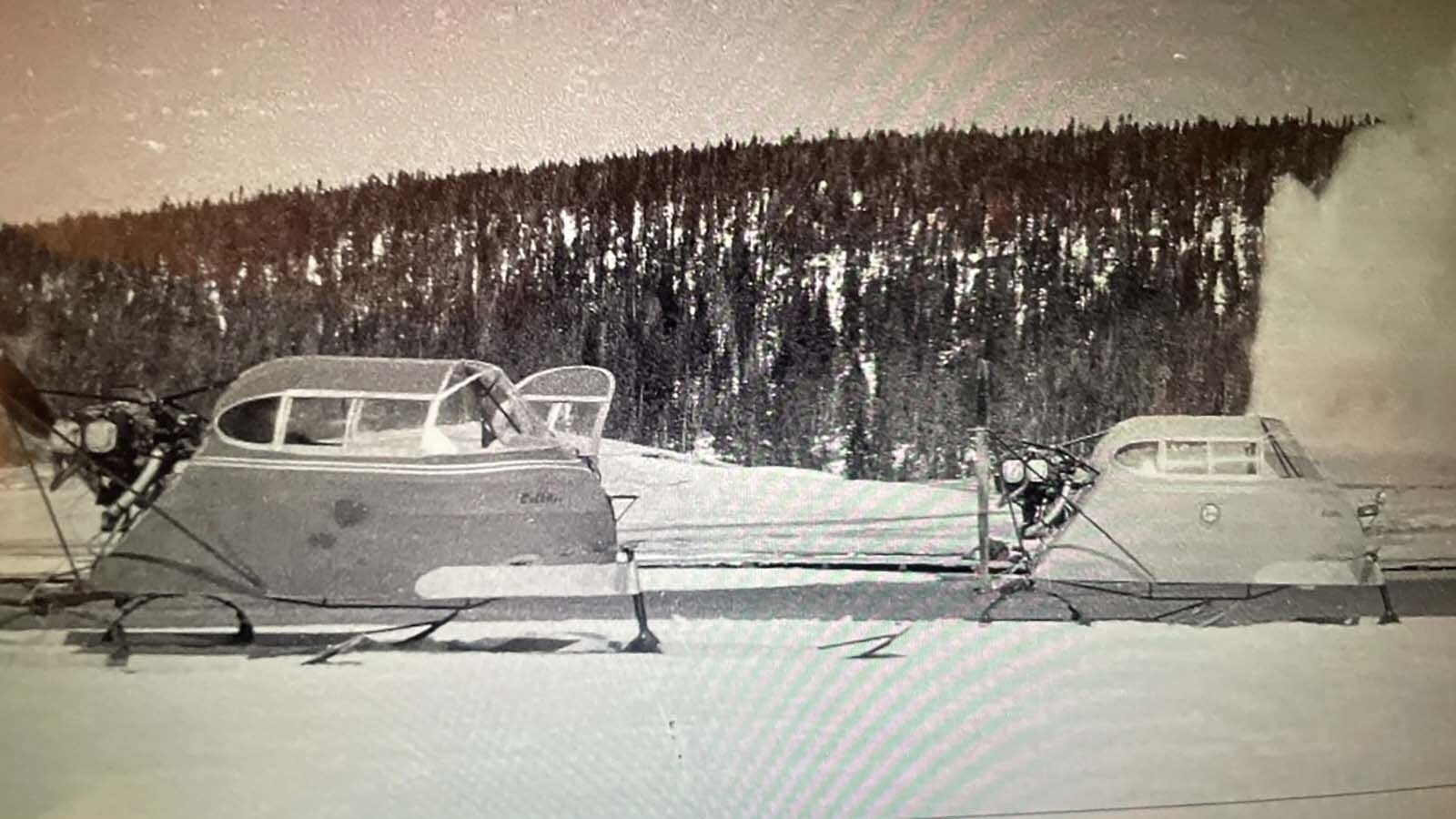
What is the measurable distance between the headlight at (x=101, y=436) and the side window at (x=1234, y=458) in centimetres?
156

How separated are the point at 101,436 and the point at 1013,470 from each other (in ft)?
4.19

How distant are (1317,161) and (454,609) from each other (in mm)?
1459

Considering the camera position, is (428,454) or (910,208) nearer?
(428,454)

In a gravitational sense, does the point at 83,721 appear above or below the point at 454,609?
below

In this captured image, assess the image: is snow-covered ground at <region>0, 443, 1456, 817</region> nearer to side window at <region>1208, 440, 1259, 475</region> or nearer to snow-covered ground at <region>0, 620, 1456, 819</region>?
snow-covered ground at <region>0, 620, 1456, 819</region>

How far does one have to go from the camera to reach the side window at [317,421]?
5.16ft

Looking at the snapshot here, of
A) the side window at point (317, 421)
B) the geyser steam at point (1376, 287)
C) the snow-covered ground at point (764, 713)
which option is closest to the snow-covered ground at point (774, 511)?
the snow-covered ground at point (764, 713)

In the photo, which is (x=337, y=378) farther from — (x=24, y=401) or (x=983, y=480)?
(x=983, y=480)

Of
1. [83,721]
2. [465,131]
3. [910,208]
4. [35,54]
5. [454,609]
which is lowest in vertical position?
[83,721]

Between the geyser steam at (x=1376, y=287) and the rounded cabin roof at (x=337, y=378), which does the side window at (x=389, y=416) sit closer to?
the rounded cabin roof at (x=337, y=378)

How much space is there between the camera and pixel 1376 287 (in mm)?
1771

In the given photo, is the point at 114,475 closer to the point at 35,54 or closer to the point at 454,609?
the point at 454,609

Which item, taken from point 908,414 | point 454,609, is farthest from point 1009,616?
point 454,609

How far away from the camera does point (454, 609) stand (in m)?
1.60
